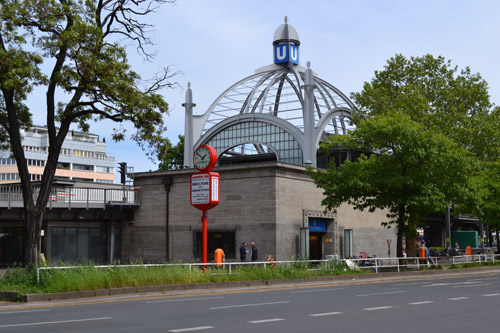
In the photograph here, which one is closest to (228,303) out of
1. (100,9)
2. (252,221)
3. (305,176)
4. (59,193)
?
(100,9)

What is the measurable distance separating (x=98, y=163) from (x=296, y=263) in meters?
105

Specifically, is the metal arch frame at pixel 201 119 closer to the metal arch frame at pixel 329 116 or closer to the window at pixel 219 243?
the metal arch frame at pixel 329 116

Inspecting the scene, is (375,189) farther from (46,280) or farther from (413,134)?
(46,280)

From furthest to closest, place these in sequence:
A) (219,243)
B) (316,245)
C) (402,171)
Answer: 1. (316,245)
2. (219,243)
3. (402,171)

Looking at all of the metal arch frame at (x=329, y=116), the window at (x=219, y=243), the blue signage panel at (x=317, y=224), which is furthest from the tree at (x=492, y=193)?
the window at (x=219, y=243)

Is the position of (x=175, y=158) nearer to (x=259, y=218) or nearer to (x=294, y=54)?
(x=294, y=54)

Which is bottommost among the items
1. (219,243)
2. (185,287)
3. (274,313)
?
(185,287)

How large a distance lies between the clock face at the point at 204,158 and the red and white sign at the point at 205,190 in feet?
1.21

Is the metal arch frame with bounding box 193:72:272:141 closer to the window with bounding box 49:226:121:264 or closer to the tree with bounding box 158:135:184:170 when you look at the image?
the tree with bounding box 158:135:184:170

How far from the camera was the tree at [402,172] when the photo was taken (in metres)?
33.7

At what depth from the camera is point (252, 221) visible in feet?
128

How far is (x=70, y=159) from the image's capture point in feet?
398

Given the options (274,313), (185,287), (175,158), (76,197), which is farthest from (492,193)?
(175,158)

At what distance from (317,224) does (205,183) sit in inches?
598
